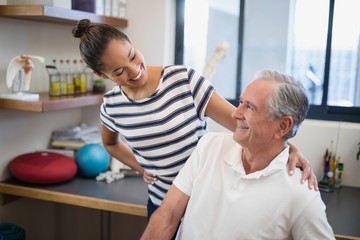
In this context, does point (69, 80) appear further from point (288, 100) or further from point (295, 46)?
point (295, 46)

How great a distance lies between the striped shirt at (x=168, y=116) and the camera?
1685mm

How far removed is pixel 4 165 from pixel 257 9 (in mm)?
2307

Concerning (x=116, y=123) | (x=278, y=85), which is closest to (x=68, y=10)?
(x=116, y=123)

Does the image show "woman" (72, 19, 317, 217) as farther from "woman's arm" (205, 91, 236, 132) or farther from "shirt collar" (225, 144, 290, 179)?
"shirt collar" (225, 144, 290, 179)

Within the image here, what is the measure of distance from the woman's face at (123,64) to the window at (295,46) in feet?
4.24

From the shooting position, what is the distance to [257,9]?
11.7 ft

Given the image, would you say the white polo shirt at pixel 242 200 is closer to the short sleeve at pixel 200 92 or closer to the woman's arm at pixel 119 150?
the short sleeve at pixel 200 92

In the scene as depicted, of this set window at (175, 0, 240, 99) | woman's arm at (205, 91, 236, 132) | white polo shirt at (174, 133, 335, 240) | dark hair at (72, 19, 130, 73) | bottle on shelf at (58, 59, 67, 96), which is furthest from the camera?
window at (175, 0, 240, 99)

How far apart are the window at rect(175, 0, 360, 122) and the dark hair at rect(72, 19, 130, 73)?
1424mm

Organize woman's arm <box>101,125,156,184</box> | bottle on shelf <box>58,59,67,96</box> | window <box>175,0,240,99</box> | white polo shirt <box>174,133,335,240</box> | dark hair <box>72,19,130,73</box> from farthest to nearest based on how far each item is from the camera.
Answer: window <box>175,0,240,99</box> < bottle on shelf <box>58,59,67,96</box> < woman's arm <box>101,125,156,184</box> < dark hair <box>72,19,130,73</box> < white polo shirt <box>174,133,335,240</box>

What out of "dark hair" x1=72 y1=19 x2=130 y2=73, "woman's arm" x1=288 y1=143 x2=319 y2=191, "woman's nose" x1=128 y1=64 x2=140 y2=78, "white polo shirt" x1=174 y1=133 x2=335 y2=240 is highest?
"dark hair" x1=72 y1=19 x2=130 y2=73

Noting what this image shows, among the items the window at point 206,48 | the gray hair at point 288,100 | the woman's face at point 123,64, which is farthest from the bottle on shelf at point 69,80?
the gray hair at point 288,100

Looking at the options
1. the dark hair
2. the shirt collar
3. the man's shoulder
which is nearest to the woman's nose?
the dark hair

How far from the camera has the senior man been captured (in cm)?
136
